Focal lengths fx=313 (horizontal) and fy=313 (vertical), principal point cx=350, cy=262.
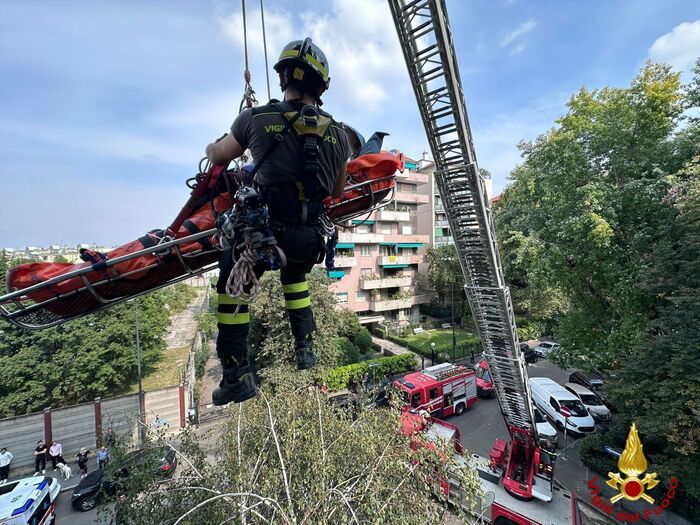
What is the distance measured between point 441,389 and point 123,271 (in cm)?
1305

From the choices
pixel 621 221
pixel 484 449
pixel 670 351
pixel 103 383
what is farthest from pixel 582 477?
pixel 103 383

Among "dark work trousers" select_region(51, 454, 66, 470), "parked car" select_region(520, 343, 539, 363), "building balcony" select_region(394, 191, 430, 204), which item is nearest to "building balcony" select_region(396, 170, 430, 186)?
"building balcony" select_region(394, 191, 430, 204)

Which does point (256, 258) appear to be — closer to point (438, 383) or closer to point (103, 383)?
point (438, 383)

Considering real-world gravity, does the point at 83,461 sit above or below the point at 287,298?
below

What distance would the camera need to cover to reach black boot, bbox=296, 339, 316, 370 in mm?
2990

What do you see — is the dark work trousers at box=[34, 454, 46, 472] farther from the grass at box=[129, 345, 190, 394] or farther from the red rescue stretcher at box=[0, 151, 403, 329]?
the red rescue stretcher at box=[0, 151, 403, 329]

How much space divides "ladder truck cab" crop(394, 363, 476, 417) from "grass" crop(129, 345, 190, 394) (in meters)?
11.1

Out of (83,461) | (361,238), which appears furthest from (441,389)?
(83,461)

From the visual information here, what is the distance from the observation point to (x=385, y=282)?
24.5 meters

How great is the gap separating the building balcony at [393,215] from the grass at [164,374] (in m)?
16.6

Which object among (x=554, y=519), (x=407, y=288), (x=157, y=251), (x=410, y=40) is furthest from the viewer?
(x=407, y=288)

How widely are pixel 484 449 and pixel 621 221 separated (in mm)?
9109

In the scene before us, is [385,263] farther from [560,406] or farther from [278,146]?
[278,146]

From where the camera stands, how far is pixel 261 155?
85.4 inches
